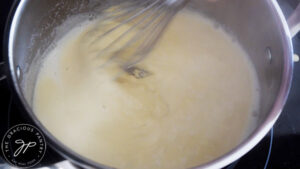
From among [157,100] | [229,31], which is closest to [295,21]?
[229,31]

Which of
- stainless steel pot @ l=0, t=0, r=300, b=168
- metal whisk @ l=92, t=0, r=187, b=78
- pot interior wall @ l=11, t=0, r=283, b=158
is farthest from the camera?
metal whisk @ l=92, t=0, r=187, b=78

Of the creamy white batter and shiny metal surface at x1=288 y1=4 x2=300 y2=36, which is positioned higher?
shiny metal surface at x1=288 y1=4 x2=300 y2=36

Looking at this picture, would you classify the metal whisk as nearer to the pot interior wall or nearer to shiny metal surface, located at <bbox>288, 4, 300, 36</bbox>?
the pot interior wall

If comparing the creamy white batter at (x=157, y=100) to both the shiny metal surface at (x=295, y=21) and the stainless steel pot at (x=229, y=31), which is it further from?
the shiny metal surface at (x=295, y=21)

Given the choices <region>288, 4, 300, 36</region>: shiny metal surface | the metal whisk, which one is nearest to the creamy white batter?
the metal whisk

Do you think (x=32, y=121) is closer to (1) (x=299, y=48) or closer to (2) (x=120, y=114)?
(2) (x=120, y=114)

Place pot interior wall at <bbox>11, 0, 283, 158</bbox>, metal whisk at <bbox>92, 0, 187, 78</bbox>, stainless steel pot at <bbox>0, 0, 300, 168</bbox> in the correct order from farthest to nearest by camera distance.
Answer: metal whisk at <bbox>92, 0, 187, 78</bbox>
pot interior wall at <bbox>11, 0, 283, 158</bbox>
stainless steel pot at <bbox>0, 0, 300, 168</bbox>

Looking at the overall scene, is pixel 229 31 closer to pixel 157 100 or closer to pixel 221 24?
pixel 221 24
